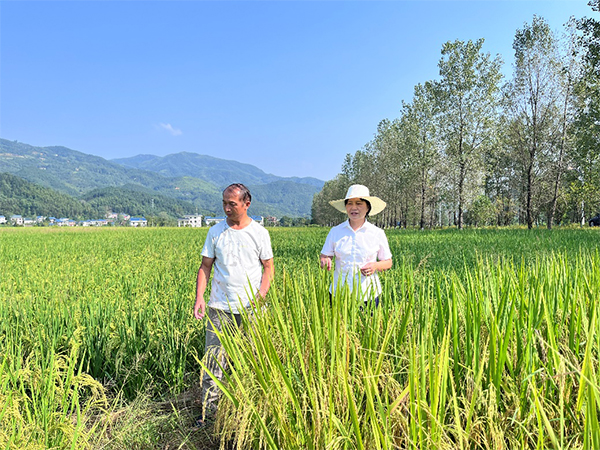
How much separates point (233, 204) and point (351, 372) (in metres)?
1.57

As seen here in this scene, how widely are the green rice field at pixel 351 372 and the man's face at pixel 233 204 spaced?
0.73m

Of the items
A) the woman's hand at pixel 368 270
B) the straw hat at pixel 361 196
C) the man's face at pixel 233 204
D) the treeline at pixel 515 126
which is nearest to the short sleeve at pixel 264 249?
the man's face at pixel 233 204

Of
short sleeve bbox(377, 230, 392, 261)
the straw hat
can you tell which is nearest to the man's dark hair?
the straw hat

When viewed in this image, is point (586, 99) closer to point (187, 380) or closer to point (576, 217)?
point (187, 380)

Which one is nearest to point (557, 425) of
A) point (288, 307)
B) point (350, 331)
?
point (350, 331)

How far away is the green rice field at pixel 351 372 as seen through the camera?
1.47 metres

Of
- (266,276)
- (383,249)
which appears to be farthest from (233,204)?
(383,249)

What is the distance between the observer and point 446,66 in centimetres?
3111

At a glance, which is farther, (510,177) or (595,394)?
(510,177)

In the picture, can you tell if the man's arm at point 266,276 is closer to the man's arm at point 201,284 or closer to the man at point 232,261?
the man at point 232,261

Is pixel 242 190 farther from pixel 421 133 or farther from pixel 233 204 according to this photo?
pixel 421 133

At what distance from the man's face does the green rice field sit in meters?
0.73

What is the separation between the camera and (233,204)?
2.94 metres

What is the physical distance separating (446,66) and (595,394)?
1381 inches
